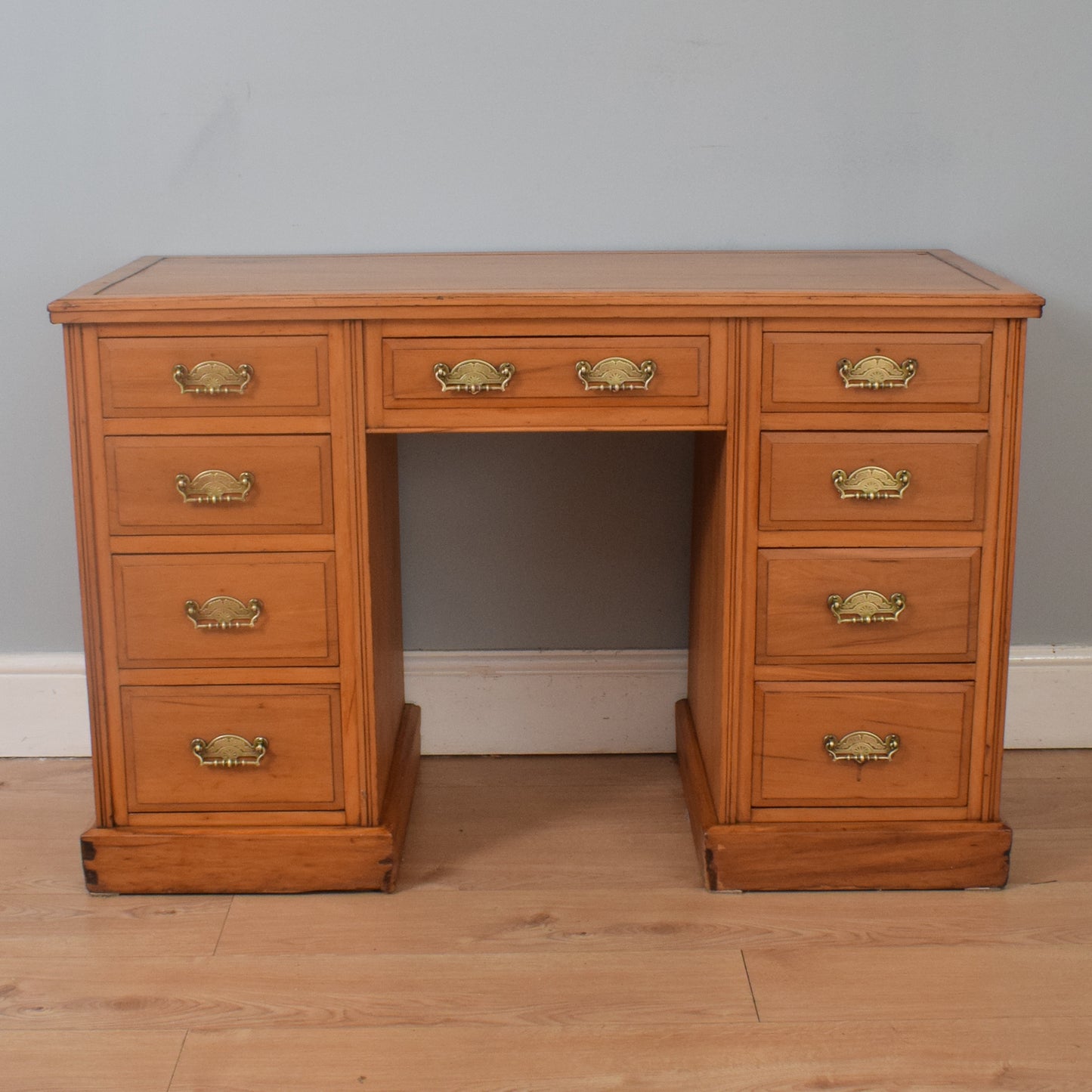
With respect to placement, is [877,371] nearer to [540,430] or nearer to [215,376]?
[540,430]

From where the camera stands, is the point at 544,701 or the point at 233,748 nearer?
the point at 233,748

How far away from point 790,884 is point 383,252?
1249 millimetres

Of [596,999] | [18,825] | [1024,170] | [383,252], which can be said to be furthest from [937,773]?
[18,825]

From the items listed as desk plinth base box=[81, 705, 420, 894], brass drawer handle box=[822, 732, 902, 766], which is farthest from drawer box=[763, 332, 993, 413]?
desk plinth base box=[81, 705, 420, 894]

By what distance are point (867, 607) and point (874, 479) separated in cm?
19

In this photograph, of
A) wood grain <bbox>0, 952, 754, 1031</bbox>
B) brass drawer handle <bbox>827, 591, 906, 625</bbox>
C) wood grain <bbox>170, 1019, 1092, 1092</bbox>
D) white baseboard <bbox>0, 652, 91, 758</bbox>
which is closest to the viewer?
wood grain <bbox>170, 1019, 1092, 1092</bbox>

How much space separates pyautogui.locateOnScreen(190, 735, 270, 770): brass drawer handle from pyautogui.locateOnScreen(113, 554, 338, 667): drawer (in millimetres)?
115

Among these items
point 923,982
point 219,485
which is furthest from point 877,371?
point 219,485

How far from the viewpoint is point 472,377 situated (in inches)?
73.3

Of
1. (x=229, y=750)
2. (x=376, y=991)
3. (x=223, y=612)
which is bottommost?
(x=376, y=991)

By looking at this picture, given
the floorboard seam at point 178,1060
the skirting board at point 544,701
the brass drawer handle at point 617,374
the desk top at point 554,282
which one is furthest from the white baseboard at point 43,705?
the brass drawer handle at point 617,374

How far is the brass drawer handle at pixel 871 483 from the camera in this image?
1.90 metres

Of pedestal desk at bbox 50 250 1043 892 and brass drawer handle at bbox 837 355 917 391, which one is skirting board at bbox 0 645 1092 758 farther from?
brass drawer handle at bbox 837 355 917 391

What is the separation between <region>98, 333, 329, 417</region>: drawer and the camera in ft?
6.11
